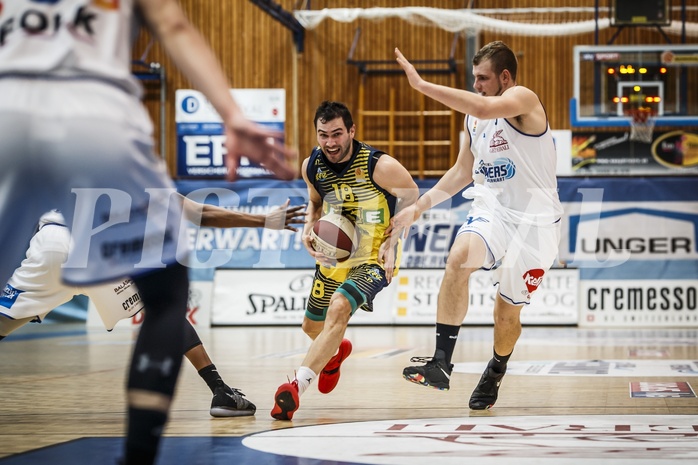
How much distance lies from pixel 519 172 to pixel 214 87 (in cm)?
378

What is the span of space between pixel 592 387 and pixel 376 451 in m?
3.14

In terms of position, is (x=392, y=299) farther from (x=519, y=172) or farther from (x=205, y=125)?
(x=519, y=172)

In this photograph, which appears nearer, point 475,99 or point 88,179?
point 88,179

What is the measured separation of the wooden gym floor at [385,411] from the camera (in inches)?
150

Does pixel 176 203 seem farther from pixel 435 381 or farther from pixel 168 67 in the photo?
pixel 168 67

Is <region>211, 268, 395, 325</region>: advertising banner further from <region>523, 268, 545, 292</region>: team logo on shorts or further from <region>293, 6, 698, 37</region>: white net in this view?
<region>523, 268, 545, 292</region>: team logo on shorts

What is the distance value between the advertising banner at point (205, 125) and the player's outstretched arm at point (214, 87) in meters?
18.0

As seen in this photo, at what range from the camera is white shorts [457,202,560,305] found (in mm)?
5617

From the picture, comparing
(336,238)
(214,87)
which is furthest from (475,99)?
(214,87)

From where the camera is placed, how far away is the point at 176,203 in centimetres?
237

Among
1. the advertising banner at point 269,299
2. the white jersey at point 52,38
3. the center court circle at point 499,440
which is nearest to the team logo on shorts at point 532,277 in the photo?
the center court circle at point 499,440

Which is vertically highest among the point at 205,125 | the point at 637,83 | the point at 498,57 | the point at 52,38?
the point at 637,83

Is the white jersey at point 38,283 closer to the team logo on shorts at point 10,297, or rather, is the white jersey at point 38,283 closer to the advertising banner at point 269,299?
the team logo on shorts at point 10,297

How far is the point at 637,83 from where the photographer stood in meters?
16.3
